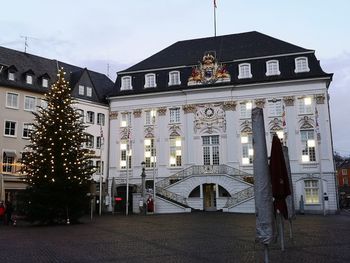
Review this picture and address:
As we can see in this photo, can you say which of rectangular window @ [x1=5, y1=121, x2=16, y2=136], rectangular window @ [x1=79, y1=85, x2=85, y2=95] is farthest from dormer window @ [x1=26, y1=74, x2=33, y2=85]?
rectangular window @ [x1=79, y1=85, x2=85, y2=95]

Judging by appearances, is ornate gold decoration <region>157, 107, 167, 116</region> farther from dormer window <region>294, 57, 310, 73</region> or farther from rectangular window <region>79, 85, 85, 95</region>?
dormer window <region>294, 57, 310, 73</region>

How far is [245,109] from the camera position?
4481cm

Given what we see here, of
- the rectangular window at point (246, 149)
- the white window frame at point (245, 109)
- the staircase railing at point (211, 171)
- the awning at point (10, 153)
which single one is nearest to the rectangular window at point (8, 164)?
the awning at point (10, 153)

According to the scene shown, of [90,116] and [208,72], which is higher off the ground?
[208,72]

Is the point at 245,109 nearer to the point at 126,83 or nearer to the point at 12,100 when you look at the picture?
the point at 126,83

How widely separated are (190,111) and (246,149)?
743 cm

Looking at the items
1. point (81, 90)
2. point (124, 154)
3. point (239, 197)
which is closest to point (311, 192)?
point (239, 197)

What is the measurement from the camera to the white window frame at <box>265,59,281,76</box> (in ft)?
144

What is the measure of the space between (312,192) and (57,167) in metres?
25.9

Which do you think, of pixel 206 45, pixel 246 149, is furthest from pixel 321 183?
pixel 206 45

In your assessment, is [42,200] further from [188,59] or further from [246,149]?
[188,59]

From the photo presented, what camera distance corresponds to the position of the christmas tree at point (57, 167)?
25453mm

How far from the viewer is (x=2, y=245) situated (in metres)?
15.5

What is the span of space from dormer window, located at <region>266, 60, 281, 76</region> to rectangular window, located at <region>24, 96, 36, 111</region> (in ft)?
81.6
